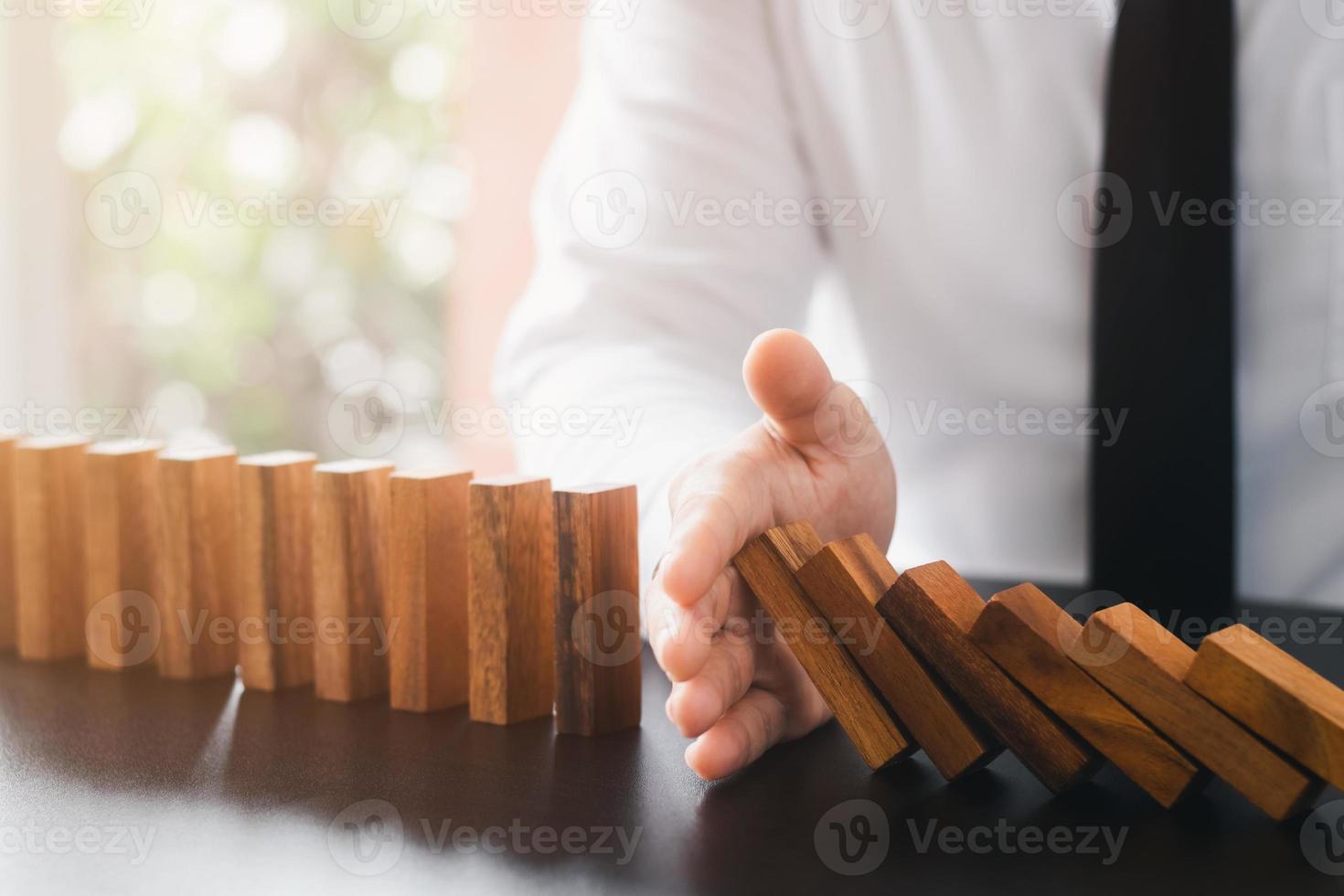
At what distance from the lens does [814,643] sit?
67 centimetres

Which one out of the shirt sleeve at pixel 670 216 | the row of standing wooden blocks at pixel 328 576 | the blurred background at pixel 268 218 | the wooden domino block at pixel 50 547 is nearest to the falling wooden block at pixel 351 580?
the row of standing wooden blocks at pixel 328 576

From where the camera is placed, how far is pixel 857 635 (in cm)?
66

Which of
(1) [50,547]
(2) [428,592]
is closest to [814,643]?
(2) [428,592]

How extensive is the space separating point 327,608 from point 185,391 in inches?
137

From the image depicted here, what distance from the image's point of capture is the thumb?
704 millimetres

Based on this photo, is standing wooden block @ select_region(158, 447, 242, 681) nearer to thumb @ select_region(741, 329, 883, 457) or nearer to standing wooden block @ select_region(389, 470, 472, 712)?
standing wooden block @ select_region(389, 470, 472, 712)

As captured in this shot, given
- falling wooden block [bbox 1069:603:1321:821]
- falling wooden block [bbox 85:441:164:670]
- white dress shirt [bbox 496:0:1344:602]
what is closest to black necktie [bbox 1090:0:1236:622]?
white dress shirt [bbox 496:0:1344:602]

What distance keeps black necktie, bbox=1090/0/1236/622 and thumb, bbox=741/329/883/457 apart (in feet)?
1.21

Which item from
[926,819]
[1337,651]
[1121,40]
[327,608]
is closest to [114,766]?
[327,608]

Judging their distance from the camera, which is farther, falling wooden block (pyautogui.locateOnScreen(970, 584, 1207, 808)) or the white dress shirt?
the white dress shirt

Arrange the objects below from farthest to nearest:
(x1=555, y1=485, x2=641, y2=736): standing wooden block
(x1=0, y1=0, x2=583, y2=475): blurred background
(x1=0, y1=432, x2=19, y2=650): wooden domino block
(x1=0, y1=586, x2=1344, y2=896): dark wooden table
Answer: (x1=0, y1=0, x2=583, y2=475): blurred background < (x1=0, y1=432, x2=19, y2=650): wooden domino block < (x1=555, y1=485, x2=641, y2=736): standing wooden block < (x1=0, y1=586, x2=1344, y2=896): dark wooden table

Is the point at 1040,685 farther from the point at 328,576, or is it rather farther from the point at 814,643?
the point at 328,576

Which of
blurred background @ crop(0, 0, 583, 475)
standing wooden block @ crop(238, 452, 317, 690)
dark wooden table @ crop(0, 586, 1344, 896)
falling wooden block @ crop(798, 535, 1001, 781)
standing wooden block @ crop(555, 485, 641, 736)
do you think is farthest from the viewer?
blurred background @ crop(0, 0, 583, 475)

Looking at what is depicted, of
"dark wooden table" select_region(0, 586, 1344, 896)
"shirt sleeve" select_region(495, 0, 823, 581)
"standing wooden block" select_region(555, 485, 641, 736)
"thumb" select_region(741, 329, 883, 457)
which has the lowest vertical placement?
"dark wooden table" select_region(0, 586, 1344, 896)
